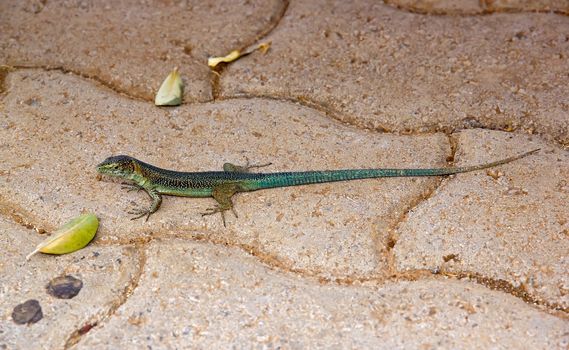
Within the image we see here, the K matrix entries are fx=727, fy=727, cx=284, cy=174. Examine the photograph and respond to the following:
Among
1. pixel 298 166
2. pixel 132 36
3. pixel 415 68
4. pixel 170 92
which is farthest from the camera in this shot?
pixel 132 36

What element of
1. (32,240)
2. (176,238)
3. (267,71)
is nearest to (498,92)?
(267,71)

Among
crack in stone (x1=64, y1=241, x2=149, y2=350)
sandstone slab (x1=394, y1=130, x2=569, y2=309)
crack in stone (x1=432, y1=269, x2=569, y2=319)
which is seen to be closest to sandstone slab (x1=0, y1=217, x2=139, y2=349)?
crack in stone (x1=64, y1=241, x2=149, y2=350)

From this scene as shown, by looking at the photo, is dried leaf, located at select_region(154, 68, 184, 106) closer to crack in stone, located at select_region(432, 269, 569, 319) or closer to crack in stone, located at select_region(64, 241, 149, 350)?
crack in stone, located at select_region(64, 241, 149, 350)

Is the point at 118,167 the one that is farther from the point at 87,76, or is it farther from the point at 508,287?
the point at 508,287

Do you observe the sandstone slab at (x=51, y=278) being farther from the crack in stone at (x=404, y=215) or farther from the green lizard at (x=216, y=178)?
the crack in stone at (x=404, y=215)

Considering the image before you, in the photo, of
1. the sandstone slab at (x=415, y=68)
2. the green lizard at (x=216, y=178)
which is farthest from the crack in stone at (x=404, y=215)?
the sandstone slab at (x=415, y=68)

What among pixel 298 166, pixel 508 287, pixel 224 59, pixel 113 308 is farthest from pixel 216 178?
pixel 508 287

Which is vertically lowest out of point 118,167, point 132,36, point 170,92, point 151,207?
point 151,207
